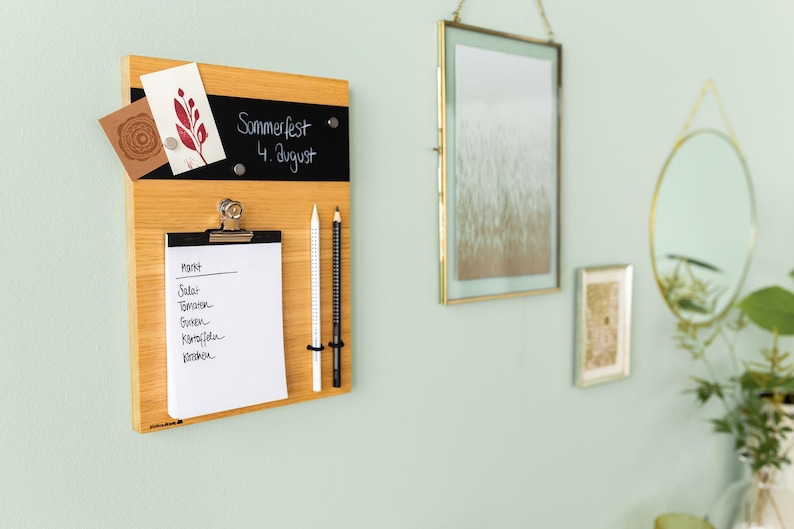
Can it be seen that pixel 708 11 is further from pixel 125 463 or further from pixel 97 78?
pixel 125 463

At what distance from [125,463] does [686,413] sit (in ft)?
4.13

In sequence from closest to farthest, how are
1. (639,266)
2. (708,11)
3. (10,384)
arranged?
(10,384), (639,266), (708,11)

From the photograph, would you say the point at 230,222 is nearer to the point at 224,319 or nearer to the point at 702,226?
the point at 224,319

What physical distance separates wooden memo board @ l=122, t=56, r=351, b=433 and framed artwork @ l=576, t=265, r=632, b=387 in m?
0.54

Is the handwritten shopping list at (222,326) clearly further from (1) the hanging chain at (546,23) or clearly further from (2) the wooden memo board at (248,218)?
(1) the hanging chain at (546,23)

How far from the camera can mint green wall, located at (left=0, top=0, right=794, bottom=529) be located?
31.3 inches

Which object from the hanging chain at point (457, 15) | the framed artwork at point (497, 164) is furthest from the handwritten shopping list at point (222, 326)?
the hanging chain at point (457, 15)

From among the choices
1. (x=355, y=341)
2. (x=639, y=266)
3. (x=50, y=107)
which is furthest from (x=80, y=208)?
(x=639, y=266)

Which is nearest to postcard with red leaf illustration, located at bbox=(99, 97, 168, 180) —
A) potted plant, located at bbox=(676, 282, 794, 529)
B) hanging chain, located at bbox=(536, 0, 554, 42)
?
hanging chain, located at bbox=(536, 0, 554, 42)

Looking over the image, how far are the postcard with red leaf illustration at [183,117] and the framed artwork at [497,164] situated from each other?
38 cm

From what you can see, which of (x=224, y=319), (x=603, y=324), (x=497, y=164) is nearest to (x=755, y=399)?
(x=603, y=324)

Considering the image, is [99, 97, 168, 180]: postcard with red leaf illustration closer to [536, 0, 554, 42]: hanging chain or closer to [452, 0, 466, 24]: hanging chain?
[452, 0, 466, 24]: hanging chain

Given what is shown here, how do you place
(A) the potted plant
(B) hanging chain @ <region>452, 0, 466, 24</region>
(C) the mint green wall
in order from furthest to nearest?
(A) the potted plant < (B) hanging chain @ <region>452, 0, 466, 24</region> < (C) the mint green wall

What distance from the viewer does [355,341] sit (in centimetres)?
105
